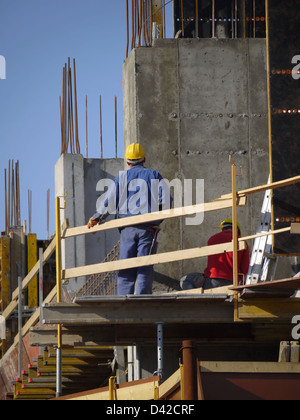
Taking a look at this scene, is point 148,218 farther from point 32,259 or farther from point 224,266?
point 32,259

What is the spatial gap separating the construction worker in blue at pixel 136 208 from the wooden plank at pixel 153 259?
0.28m

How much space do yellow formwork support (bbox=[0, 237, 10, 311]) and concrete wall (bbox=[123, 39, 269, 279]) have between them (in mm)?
12304

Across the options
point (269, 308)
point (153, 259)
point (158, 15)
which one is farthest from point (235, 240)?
point (158, 15)

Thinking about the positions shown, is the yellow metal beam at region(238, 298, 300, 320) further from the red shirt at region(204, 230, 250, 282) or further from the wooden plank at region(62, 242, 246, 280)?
the red shirt at region(204, 230, 250, 282)

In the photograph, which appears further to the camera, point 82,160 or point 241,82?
point 82,160

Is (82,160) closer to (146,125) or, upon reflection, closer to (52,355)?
(52,355)

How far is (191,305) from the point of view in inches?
558

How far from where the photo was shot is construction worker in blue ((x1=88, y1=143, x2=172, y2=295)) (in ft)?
48.2

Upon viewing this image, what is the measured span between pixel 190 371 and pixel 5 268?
18.6m

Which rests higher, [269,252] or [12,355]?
[269,252]

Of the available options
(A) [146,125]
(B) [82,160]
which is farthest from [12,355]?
(A) [146,125]

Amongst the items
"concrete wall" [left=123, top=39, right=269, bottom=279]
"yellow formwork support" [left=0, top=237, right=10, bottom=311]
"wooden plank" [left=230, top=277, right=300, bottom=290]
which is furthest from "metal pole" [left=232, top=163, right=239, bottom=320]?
"yellow formwork support" [left=0, top=237, right=10, bottom=311]

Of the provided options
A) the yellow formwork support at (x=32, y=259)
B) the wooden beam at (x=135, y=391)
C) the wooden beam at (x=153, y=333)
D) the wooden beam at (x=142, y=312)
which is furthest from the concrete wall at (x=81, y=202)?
the wooden beam at (x=135, y=391)
